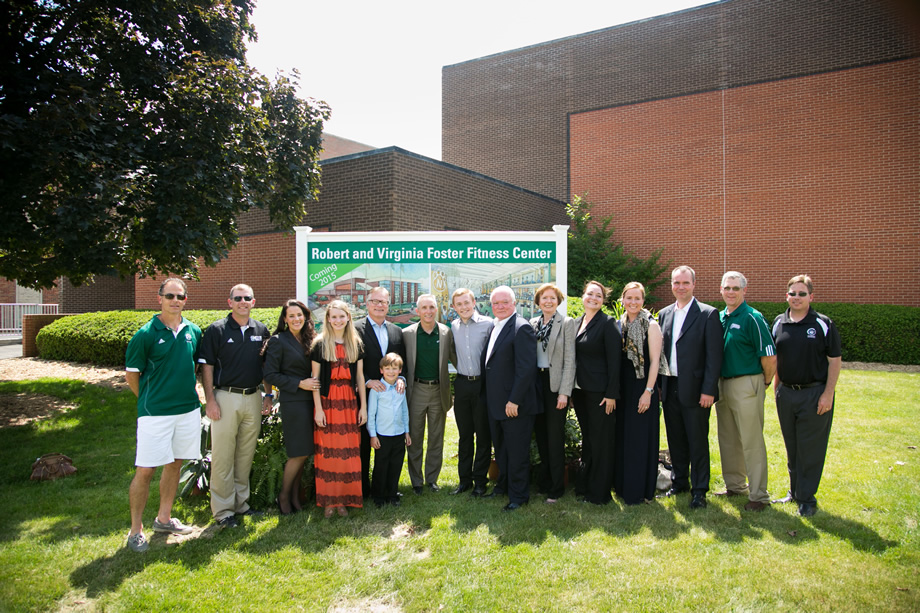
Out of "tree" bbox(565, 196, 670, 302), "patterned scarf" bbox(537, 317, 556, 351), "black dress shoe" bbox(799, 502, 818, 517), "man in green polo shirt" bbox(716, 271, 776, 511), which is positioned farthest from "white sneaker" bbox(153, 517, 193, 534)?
"tree" bbox(565, 196, 670, 302)

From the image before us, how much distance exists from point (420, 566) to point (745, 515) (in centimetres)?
277

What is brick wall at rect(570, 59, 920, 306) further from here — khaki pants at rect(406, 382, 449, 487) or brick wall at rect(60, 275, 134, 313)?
brick wall at rect(60, 275, 134, 313)

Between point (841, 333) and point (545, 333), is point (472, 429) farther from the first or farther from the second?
point (841, 333)

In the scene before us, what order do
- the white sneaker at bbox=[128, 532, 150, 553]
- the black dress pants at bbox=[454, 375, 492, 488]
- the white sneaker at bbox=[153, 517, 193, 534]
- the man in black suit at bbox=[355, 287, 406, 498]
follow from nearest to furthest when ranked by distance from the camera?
the white sneaker at bbox=[128, 532, 150, 553] → the white sneaker at bbox=[153, 517, 193, 534] → the man in black suit at bbox=[355, 287, 406, 498] → the black dress pants at bbox=[454, 375, 492, 488]

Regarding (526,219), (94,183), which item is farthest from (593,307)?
(526,219)

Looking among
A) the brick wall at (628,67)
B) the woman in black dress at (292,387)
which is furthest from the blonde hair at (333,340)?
the brick wall at (628,67)

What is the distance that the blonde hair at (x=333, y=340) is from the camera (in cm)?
487

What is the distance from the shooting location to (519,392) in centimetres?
498

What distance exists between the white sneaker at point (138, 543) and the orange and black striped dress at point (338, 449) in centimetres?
130

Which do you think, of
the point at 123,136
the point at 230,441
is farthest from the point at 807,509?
the point at 123,136

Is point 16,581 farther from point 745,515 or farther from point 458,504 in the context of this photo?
point 745,515

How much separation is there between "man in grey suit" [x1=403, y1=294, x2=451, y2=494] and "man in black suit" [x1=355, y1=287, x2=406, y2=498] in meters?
0.11

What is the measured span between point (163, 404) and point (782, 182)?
1686 cm

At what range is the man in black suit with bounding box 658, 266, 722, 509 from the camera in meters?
4.95
